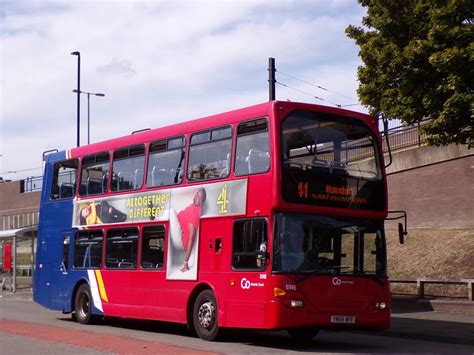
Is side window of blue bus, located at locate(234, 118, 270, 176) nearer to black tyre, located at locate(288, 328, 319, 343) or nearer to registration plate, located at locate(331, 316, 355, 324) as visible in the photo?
registration plate, located at locate(331, 316, 355, 324)

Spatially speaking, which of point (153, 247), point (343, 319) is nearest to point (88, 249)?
point (153, 247)

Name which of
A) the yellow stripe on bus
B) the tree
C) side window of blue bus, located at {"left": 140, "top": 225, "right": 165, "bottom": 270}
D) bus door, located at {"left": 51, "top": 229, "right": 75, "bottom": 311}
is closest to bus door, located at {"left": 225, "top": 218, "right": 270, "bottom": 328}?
side window of blue bus, located at {"left": 140, "top": 225, "right": 165, "bottom": 270}

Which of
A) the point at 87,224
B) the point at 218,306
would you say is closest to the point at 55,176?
the point at 87,224

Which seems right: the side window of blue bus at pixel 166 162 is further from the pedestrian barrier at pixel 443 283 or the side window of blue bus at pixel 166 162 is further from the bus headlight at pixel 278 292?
the pedestrian barrier at pixel 443 283

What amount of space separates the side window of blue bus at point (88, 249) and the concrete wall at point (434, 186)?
1441 cm

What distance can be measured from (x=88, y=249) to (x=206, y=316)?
518 cm

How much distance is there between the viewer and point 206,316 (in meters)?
14.3

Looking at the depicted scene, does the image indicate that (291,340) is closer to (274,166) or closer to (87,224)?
(274,166)

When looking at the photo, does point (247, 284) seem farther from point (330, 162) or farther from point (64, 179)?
point (64, 179)

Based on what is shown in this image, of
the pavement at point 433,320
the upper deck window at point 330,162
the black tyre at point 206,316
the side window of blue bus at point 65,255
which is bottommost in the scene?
the pavement at point 433,320

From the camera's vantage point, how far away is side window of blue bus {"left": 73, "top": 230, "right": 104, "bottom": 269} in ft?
58.9

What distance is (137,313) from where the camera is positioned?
16328mm

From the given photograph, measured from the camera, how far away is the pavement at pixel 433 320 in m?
15.2

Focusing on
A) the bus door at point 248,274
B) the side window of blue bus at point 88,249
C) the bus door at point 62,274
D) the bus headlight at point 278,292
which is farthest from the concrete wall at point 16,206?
the bus headlight at point 278,292
